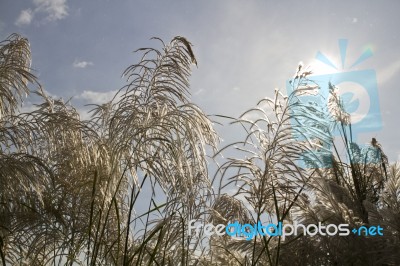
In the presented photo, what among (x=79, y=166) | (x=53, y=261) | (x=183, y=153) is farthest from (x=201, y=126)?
(x=53, y=261)

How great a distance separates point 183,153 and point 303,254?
1.42 meters

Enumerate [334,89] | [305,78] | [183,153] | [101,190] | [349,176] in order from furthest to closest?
[334,89]
[349,176]
[305,78]
[101,190]
[183,153]

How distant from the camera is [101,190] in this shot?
2.76 metres

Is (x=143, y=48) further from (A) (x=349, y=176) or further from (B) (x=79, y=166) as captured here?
(A) (x=349, y=176)

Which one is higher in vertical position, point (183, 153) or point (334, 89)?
point (334, 89)

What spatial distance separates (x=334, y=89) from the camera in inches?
193

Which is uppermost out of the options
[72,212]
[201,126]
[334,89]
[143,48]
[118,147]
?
[334,89]

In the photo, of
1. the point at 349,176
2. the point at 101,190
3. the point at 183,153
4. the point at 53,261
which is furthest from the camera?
the point at 349,176

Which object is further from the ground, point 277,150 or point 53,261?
point 277,150

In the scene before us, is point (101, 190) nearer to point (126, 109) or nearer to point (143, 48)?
point (126, 109)

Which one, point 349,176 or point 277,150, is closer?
point 277,150

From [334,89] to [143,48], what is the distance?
2717 mm

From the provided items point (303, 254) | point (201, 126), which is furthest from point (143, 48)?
point (303, 254)

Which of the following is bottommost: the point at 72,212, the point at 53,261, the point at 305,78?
the point at 53,261
